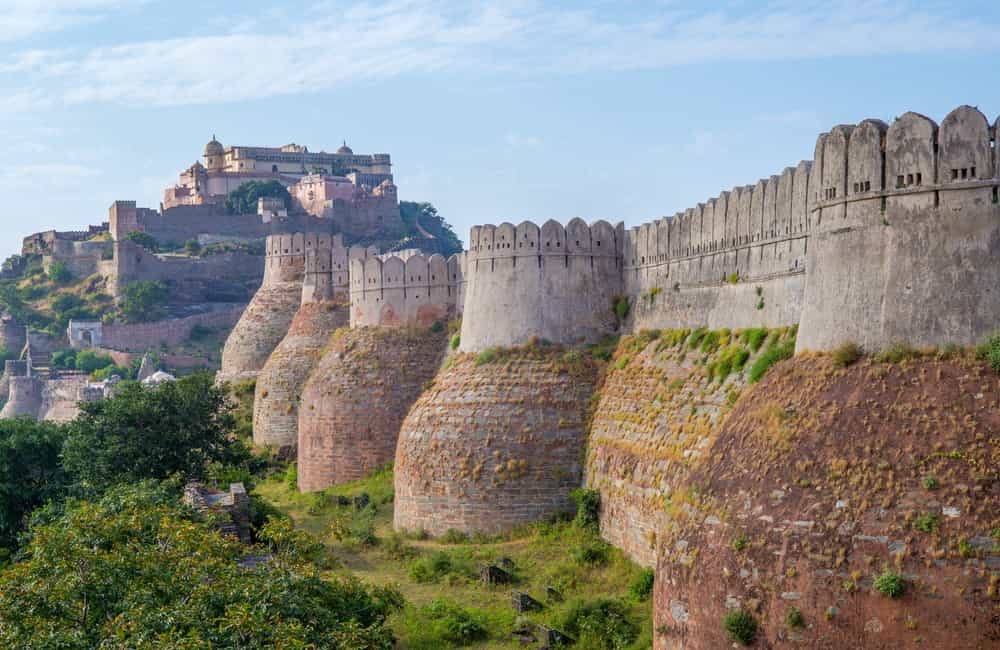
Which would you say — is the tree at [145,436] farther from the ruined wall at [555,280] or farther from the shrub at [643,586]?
the shrub at [643,586]

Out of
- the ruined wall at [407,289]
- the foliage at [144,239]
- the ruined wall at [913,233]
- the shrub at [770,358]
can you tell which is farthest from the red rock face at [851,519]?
the foliage at [144,239]

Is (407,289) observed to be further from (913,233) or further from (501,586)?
(913,233)

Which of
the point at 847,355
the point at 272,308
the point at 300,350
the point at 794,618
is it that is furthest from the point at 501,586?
the point at 272,308

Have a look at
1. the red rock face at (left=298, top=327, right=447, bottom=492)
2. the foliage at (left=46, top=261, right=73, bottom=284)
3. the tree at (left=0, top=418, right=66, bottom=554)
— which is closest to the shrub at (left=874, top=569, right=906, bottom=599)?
the red rock face at (left=298, top=327, right=447, bottom=492)

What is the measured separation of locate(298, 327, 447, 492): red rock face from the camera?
102 feet

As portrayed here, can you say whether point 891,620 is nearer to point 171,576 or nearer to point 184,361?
point 171,576

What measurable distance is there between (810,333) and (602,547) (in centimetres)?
790

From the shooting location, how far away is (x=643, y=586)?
19.9m

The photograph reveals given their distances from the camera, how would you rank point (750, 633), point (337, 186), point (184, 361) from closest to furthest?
point (750, 633) < point (184, 361) < point (337, 186)

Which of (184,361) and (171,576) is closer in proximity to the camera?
(171,576)

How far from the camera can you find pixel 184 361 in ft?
249

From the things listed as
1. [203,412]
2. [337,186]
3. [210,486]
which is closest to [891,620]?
[210,486]

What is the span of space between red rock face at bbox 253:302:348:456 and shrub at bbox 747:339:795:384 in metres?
19.9

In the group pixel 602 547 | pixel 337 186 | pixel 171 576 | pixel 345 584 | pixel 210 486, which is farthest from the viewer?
pixel 337 186
